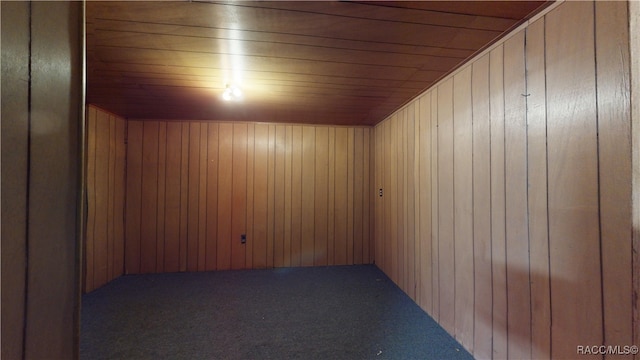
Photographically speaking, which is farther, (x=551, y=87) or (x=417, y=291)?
(x=417, y=291)

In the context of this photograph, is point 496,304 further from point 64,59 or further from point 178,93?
point 178,93

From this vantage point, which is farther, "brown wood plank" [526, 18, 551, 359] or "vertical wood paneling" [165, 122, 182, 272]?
"vertical wood paneling" [165, 122, 182, 272]

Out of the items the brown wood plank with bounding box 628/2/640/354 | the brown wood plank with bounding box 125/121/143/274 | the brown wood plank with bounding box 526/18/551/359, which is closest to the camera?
the brown wood plank with bounding box 628/2/640/354

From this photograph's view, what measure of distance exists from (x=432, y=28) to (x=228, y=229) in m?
3.14

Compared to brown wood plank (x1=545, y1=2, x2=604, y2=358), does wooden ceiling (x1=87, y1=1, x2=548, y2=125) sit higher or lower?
higher

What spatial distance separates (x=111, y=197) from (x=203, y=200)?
3.26ft

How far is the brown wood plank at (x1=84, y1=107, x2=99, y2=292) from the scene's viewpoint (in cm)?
272

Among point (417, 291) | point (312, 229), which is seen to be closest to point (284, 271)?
point (312, 229)

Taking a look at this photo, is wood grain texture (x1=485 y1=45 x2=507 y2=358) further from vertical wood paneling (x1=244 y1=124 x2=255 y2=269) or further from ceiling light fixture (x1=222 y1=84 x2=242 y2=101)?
→ vertical wood paneling (x1=244 y1=124 x2=255 y2=269)

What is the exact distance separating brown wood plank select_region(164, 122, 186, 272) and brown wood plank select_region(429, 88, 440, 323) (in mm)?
3011

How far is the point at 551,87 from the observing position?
3.87ft

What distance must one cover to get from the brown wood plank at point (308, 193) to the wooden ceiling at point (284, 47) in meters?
1.05

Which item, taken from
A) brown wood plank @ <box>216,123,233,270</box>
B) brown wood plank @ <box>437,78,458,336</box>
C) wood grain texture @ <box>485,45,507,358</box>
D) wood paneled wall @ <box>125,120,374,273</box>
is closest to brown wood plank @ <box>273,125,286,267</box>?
wood paneled wall @ <box>125,120,374,273</box>

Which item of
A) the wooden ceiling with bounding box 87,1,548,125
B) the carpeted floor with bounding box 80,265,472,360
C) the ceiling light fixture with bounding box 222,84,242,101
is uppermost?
the wooden ceiling with bounding box 87,1,548,125
